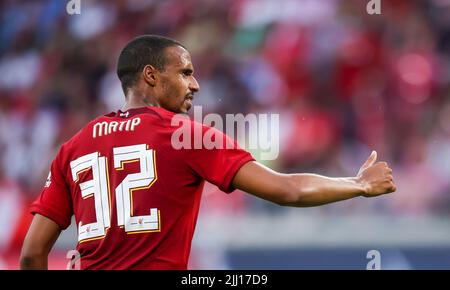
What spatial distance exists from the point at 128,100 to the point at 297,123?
4447 millimetres

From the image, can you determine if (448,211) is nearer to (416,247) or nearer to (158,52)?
(416,247)

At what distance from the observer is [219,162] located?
3787mm

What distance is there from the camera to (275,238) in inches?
303

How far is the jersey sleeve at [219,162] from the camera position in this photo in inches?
148

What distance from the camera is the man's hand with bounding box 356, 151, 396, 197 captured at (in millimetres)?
3799

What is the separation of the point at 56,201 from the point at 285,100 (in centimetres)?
491

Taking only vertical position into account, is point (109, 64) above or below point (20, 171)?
above

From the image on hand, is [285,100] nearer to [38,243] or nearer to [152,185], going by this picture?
[38,243]

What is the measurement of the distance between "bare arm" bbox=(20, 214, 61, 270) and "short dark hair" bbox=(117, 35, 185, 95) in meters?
0.69
